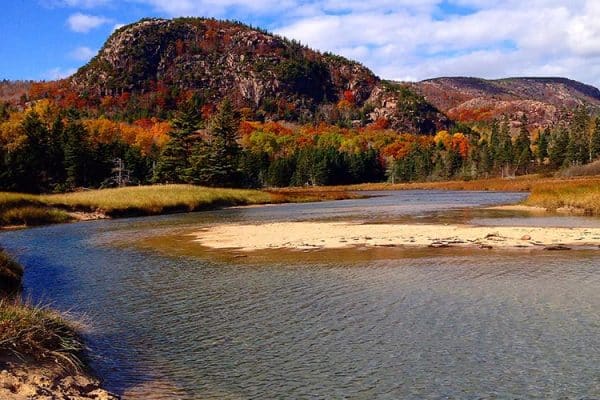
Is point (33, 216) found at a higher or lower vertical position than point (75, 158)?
lower

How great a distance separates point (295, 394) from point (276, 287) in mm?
7695

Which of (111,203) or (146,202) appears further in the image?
(146,202)

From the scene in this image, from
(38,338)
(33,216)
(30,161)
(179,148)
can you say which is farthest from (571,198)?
(30,161)

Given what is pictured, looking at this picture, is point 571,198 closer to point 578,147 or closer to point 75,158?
point 75,158

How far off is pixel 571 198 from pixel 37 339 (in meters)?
44.7

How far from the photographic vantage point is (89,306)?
1448cm

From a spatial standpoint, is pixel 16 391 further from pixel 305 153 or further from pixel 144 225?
pixel 305 153

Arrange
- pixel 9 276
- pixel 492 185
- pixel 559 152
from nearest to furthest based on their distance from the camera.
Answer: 1. pixel 9 276
2. pixel 492 185
3. pixel 559 152

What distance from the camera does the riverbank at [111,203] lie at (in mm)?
43044

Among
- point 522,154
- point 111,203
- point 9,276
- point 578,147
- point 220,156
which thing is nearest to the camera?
point 9,276

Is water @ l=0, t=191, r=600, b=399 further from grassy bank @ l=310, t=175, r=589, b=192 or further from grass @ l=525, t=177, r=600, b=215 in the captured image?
grassy bank @ l=310, t=175, r=589, b=192

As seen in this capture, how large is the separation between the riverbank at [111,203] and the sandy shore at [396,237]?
18.0 meters

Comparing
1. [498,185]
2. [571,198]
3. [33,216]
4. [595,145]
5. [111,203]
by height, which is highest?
[595,145]

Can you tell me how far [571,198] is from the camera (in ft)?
148
